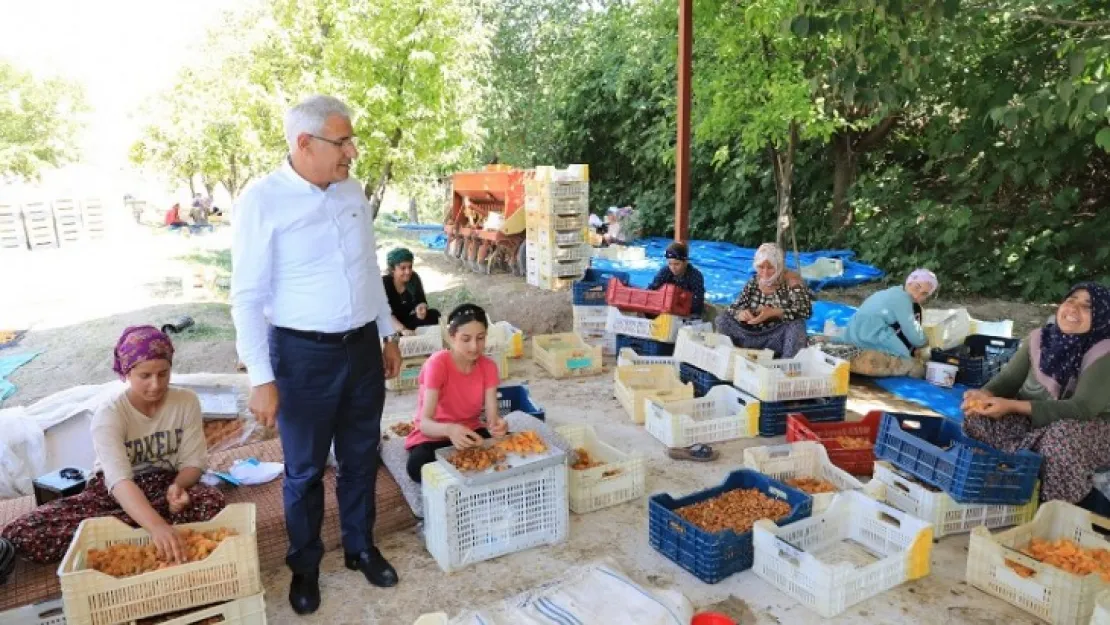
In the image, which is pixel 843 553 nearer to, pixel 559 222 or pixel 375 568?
pixel 375 568

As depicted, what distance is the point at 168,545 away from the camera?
2.60m

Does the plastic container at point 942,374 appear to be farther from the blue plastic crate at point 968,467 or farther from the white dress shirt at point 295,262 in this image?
the white dress shirt at point 295,262

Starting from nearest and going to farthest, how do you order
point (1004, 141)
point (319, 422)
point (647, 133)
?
point (319, 422) → point (1004, 141) → point (647, 133)

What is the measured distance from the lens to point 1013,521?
3619mm

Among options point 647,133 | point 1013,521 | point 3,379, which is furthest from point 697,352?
point 647,133

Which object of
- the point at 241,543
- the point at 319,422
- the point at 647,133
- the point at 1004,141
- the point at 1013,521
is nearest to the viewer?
the point at 241,543

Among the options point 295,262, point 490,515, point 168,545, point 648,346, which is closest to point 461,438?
point 490,515

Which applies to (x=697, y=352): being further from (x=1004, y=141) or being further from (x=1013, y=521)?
(x=1004, y=141)

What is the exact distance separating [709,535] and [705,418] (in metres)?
2.05

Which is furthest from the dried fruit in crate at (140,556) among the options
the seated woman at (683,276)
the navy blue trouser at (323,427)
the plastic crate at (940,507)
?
the seated woman at (683,276)

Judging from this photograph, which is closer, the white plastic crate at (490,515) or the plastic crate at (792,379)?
the white plastic crate at (490,515)

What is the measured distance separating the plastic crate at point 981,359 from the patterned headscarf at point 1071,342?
7.78 ft

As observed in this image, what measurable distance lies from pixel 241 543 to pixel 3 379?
18.1 feet

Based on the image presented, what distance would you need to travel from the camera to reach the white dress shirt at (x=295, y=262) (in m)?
2.56
